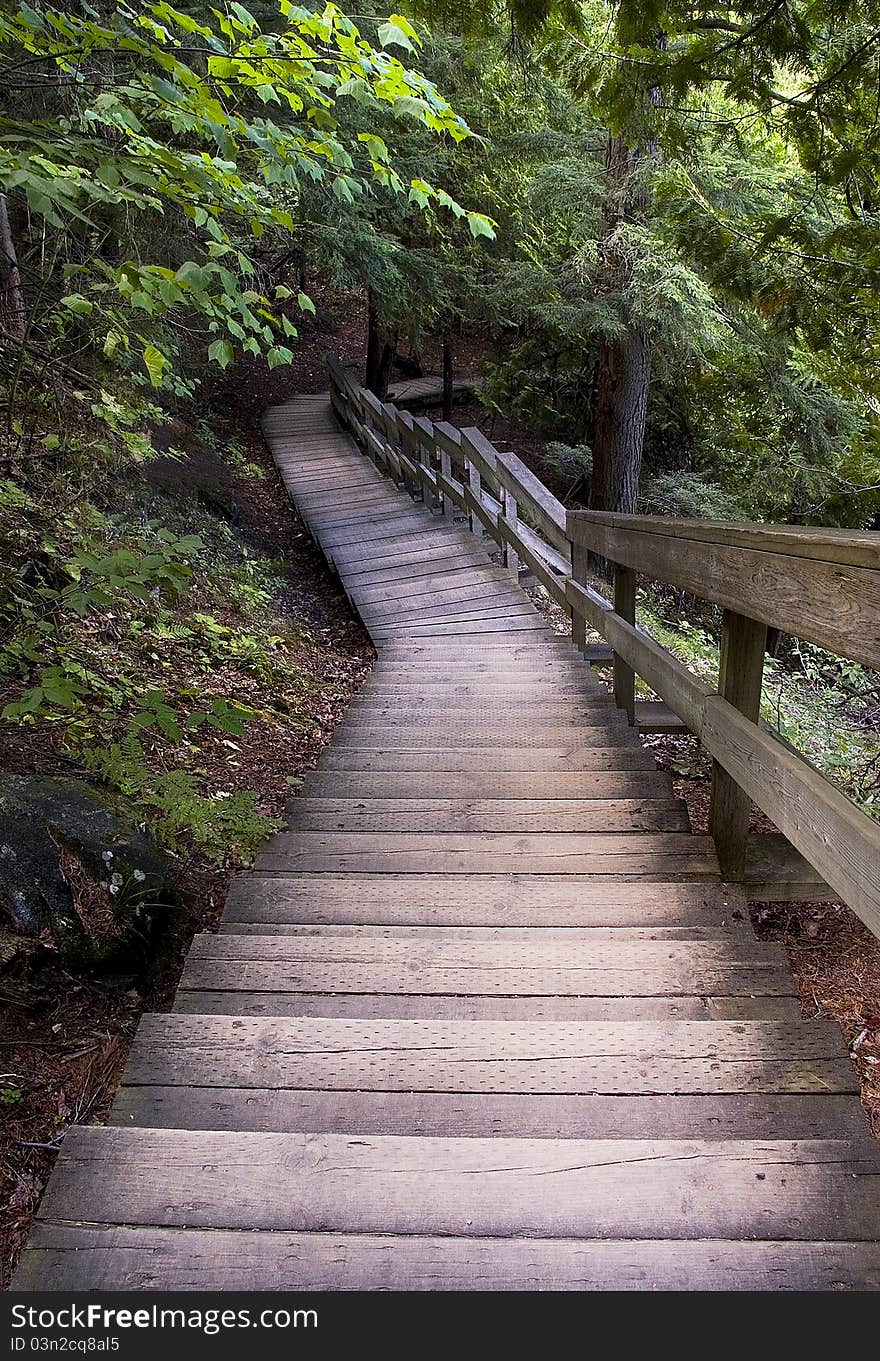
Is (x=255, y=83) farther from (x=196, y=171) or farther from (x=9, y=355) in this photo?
(x=9, y=355)

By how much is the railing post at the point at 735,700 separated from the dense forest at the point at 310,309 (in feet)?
6.05

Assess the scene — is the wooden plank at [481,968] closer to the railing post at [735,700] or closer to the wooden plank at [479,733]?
the railing post at [735,700]

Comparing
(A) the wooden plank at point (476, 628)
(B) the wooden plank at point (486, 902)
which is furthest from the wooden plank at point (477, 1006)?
(A) the wooden plank at point (476, 628)

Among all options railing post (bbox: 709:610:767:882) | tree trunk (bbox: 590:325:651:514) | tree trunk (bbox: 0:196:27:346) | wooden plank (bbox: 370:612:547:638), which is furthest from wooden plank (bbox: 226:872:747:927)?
tree trunk (bbox: 590:325:651:514)

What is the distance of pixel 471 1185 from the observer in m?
1.58

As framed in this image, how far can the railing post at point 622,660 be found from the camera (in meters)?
4.42

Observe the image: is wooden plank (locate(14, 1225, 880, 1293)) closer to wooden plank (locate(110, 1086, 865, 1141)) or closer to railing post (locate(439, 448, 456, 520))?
wooden plank (locate(110, 1086, 865, 1141))

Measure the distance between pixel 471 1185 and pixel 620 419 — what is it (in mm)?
9810

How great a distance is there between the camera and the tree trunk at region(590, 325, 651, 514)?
9.90 meters

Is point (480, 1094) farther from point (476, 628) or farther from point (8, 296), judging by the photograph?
point (476, 628)

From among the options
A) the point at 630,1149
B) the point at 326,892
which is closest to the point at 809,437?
the point at 326,892

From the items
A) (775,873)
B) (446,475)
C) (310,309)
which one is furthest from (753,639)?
(446,475)

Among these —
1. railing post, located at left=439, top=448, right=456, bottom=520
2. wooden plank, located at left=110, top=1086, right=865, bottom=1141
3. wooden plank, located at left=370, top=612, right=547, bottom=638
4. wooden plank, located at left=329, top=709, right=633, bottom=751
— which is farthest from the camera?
railing post, located at left=439, top=448, right=456, bottom=520

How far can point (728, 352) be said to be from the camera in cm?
1053
